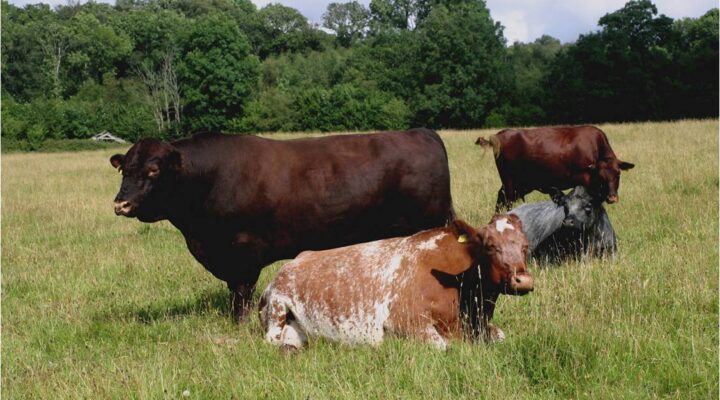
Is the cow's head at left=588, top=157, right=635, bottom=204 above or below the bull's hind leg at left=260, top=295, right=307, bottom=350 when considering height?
above

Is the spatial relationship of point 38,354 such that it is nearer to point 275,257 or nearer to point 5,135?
point 275,257

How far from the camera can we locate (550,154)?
43.0 ft

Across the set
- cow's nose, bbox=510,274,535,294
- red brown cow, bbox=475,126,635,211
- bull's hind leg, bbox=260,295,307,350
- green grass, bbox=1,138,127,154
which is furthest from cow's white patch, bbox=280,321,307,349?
green grass, bbox=1,138,127,154

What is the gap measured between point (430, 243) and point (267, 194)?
2.15 metres

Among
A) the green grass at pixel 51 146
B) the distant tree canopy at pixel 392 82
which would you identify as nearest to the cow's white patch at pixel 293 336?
the green grass at pixel 51 146

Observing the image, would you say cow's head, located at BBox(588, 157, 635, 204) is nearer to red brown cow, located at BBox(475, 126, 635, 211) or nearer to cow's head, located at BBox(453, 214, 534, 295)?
red brown cow, located at BBox(475, 126, 635, 211)

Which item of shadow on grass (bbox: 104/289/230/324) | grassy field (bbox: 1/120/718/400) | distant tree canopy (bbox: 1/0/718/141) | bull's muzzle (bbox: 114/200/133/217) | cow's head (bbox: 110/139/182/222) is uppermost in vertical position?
distant tree canopy (bbox: 1/0/718/141)

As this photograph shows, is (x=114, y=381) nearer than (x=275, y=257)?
Yes

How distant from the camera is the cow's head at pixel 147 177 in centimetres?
619

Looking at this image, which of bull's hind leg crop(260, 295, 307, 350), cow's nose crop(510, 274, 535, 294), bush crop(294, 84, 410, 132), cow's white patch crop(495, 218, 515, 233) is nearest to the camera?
cow's nose crop(510, 274, 535, 294)

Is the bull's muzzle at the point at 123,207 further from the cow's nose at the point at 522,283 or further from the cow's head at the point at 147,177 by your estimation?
the cow's nose at the point at 522,283

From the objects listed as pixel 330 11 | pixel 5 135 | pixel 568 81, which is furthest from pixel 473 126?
pixel 330 11

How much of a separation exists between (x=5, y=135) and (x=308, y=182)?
62.1 metres

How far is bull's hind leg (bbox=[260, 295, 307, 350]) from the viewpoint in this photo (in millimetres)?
5230
